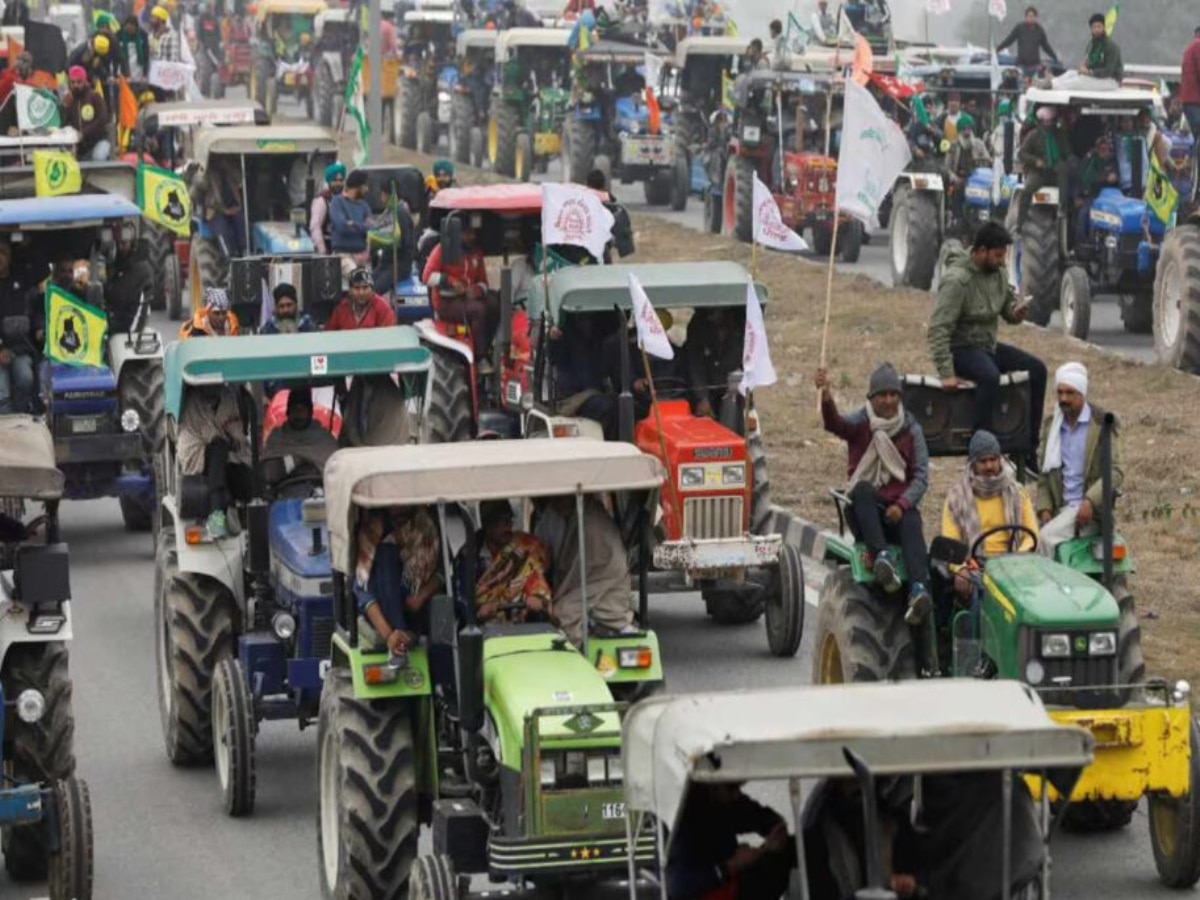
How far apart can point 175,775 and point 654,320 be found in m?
3.93

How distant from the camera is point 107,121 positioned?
115 ft

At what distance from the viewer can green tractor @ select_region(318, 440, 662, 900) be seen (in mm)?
11445

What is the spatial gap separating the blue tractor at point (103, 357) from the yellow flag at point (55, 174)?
168 inches

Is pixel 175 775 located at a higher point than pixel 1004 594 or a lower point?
lower

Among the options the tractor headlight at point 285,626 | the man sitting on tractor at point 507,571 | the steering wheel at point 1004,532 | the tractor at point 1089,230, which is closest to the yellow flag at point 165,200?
the tractor at point 1089,230

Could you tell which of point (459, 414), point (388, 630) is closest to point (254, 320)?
point (459, 414)

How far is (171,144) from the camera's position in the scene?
3450 cm

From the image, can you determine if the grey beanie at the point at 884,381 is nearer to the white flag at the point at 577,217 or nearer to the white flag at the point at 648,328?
the white flag at the point at 648,328

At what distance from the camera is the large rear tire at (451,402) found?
2253 centimetres

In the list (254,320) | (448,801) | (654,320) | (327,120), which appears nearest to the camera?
(448,801)

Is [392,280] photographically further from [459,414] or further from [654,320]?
[654,320]

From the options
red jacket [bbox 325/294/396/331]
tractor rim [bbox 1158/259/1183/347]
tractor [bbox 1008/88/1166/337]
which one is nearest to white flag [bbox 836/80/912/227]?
red jacket [bbox 325/294/396/331]

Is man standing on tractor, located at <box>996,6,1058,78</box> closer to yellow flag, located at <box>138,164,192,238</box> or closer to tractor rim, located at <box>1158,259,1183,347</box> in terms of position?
tractor rim, located at <box>1158,259,1183,347</box>

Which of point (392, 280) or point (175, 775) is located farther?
point (392, 280)
